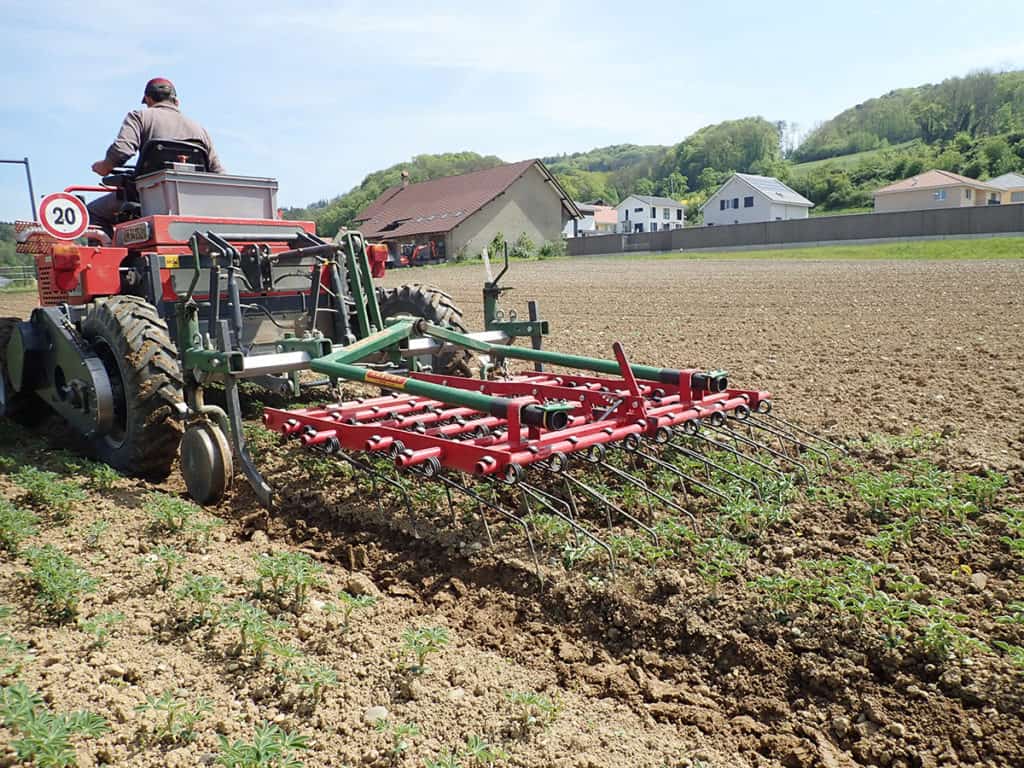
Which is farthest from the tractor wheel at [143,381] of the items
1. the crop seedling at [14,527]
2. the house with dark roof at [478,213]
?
the house with dark roof at [478,213]

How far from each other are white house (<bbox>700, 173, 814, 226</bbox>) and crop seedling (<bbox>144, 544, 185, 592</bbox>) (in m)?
62.7

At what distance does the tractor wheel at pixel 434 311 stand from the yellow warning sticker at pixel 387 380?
2.07 metres

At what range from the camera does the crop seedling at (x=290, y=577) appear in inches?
132

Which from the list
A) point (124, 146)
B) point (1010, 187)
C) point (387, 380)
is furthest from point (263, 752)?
point (1010, 187)

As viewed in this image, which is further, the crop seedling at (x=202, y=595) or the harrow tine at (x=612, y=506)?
the harrow tine at (x=612, y=506)

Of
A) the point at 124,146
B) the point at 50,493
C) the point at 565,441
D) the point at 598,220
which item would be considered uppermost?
the point at 598,220

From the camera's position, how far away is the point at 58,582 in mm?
3184

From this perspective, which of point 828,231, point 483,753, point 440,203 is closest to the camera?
point 483,753

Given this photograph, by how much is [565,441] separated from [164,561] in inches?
78.5

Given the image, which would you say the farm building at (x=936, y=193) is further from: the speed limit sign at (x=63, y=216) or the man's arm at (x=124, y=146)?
the speed limit sign at (x=63, y=216)

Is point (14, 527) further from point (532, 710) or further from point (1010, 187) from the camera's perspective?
point (1010, 187)

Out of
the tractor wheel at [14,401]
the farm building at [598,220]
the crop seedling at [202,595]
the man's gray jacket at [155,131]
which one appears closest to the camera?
the crop seedling at [202,595]

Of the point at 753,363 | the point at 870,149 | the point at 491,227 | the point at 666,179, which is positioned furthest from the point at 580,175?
the point at 753,363

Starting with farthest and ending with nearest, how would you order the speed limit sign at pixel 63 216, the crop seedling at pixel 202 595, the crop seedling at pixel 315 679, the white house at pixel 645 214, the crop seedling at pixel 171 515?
the white house at pixel 645 214, the speed limit sign at pixel 63 216, the crop seedling at pixel 171 515, the crop seedling at pixel 202 595, the crop seedling at pixel 315 679
